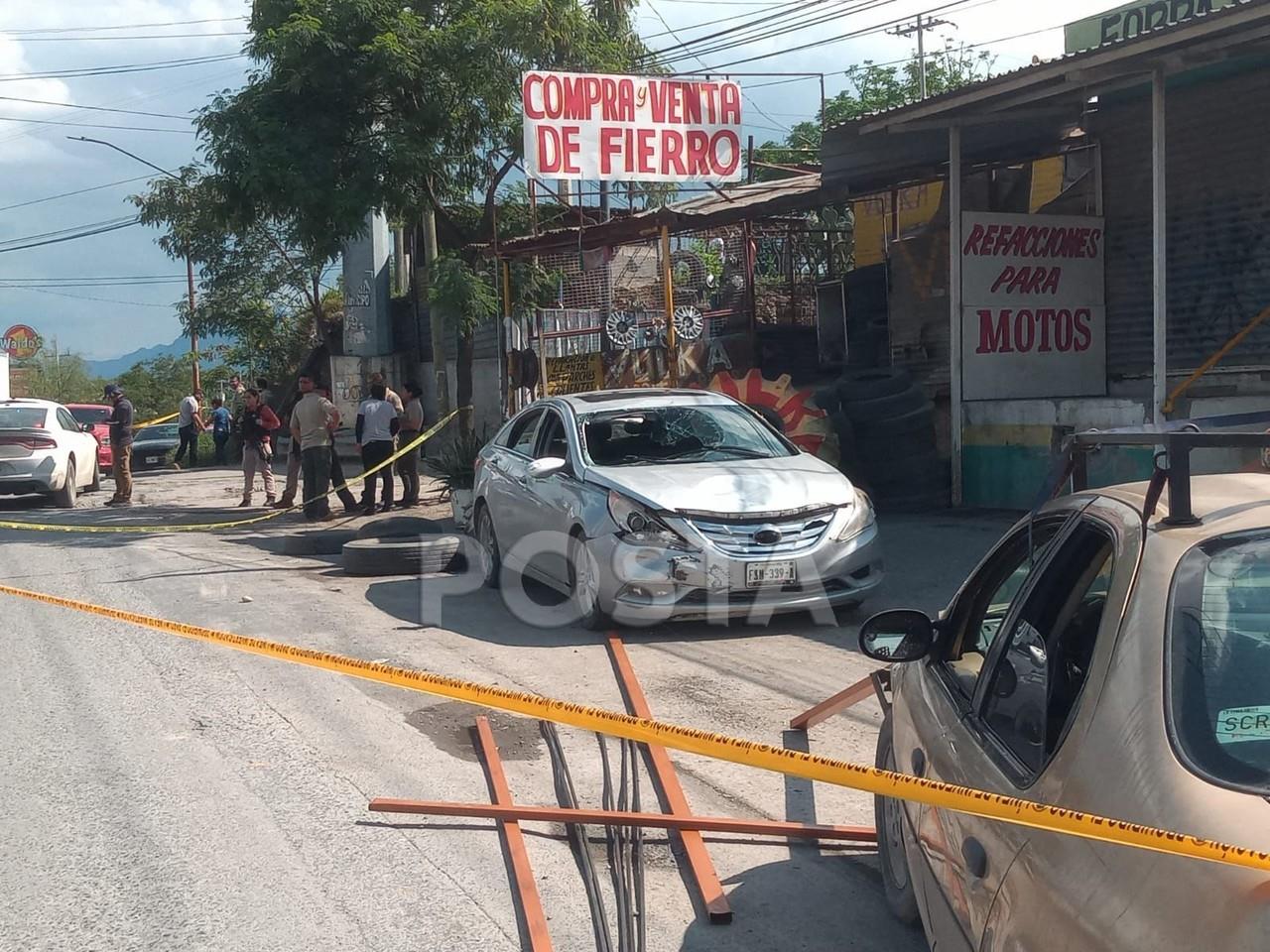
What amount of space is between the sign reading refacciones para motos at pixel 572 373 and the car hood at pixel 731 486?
9.86 metres

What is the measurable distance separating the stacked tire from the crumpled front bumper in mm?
4551

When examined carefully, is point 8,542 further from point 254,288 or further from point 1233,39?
point 254,288

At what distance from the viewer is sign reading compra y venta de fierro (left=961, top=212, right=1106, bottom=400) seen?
13.0 m

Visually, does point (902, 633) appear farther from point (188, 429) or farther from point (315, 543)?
point (188, 429)

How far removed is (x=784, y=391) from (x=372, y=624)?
5415 millimetres

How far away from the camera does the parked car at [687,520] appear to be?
26.5 ft

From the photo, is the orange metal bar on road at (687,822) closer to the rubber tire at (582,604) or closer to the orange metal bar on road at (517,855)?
the orange metal bar on road at (517,855)

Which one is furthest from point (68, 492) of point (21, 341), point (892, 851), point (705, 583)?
point (21, 341)

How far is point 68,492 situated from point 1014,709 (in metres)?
18.7

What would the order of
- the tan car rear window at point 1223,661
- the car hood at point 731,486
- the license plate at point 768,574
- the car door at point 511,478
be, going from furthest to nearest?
the car door at point 511,478, the car hood at point 731,486, the license plate at point 768,574, the tan car rear window at point 1223,661

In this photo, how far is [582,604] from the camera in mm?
8609

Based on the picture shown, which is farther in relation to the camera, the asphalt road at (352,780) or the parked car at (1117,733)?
the asphalt road at (352,780)

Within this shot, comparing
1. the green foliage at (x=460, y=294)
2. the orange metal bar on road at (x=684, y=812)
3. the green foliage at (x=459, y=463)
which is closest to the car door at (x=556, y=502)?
the orange metal bar on road at (x=684, y=812)

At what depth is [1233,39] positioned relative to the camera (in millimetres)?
9500
